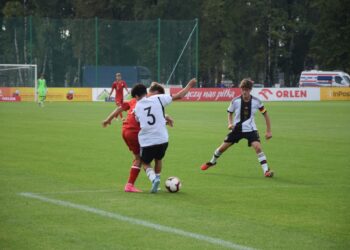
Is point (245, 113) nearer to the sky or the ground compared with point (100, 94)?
nearer to the sky

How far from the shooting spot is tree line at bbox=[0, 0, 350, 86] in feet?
262

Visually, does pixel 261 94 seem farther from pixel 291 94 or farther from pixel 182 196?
pixel 182 196

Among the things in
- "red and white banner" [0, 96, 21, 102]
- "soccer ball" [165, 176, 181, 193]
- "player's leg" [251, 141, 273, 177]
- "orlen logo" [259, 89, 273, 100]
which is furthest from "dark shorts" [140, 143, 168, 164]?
"orlen logo" [259, 89, 273, 100]

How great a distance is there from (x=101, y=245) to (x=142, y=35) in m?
51.0

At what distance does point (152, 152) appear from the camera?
11531mm

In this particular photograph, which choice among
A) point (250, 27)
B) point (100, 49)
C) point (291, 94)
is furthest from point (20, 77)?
point (250, 27)

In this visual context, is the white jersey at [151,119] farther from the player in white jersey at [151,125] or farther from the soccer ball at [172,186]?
the soccer ball at [172,186]

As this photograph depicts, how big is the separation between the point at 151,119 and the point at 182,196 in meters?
1.23

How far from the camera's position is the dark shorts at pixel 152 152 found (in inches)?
453

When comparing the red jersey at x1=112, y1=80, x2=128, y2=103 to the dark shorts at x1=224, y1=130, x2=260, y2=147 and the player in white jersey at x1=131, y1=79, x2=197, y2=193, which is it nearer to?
the dark shorts at x1=224, y1=130, x2=260, y2=147

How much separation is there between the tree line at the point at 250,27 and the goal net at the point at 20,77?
2609 centimetres

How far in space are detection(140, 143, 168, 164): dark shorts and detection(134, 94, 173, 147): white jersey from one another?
0.21ft

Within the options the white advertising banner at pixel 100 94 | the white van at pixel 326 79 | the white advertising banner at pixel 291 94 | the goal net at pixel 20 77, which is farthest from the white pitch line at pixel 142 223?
the white van at pixel 326 79

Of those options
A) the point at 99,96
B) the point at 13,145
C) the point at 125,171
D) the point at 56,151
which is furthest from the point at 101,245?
the point at 99,96
